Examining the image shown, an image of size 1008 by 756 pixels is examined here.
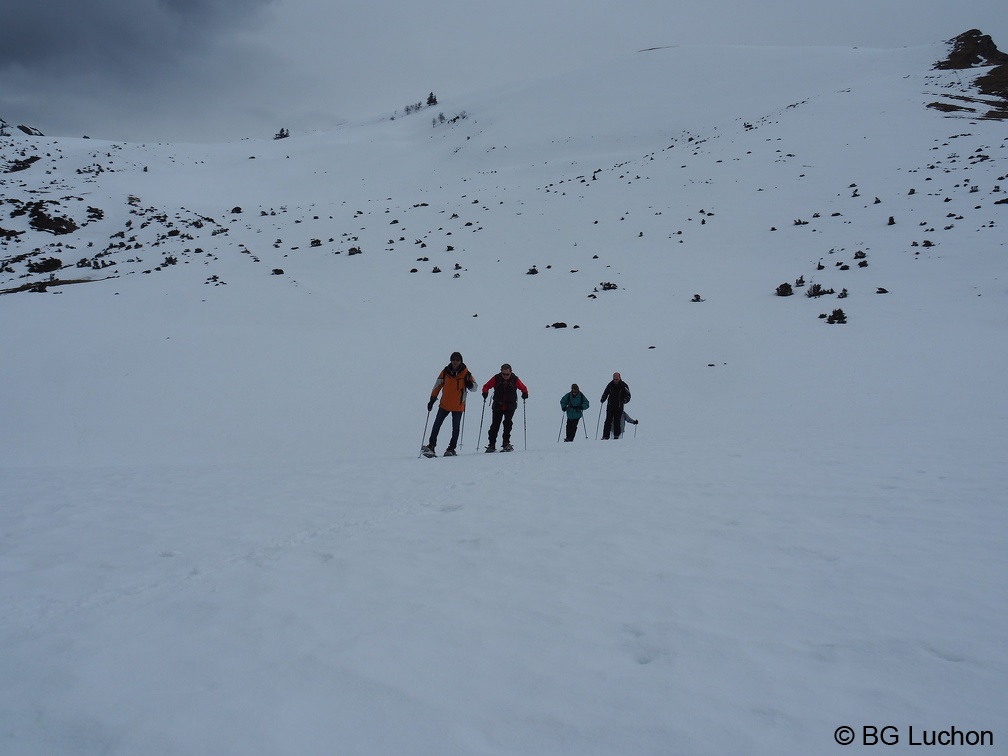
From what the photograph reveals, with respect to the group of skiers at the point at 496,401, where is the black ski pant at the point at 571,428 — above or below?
below

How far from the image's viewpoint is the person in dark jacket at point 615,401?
11.6m

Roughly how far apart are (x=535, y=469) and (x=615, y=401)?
422 centimetres

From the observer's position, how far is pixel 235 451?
38.3ft

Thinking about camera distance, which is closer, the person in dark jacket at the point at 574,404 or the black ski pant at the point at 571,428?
the person in dark jacket at the point at 574,404

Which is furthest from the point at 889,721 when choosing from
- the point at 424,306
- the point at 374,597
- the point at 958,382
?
the point at 424,306

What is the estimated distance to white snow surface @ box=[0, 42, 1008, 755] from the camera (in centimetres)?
238

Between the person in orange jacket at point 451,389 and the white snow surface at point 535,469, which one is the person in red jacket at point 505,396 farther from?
the white snow surface at point 535,469

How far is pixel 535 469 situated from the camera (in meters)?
8.09

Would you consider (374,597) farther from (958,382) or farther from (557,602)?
(958,382)

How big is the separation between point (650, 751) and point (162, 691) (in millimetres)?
2294

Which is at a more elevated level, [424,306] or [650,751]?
[424,306]

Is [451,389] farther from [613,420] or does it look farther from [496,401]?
[613,420]

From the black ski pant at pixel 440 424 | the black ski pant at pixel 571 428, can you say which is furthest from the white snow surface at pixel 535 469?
the black ski pant at pixel 571 428

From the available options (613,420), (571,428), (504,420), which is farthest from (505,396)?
(613,420)
